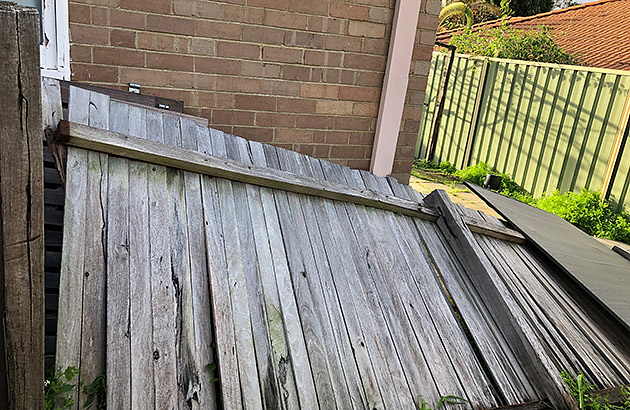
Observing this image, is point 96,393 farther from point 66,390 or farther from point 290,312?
point 290,312

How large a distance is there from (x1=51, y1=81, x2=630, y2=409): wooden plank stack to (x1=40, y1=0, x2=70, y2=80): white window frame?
94 centimetres

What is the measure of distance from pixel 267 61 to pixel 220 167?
1.49 meters

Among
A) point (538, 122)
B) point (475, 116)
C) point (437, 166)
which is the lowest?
point (437, 166)

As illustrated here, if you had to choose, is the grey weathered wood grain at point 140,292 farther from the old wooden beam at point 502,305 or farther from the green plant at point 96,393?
the old wooden beam at point 502,305

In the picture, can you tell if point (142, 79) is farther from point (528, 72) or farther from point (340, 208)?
point (528, 72)

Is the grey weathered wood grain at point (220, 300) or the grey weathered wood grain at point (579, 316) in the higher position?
the grey weathered wood grain at point (220, 300)

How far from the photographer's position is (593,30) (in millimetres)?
11930

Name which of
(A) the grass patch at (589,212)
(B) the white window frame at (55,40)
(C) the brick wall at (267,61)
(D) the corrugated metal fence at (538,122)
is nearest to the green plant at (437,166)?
(D) the corrugated metal fence at (538,122)

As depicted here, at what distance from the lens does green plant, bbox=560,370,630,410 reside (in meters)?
2.31

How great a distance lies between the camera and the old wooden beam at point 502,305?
2240mm

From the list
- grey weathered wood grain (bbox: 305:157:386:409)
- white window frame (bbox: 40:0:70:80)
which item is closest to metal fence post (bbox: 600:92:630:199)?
grey weathered wood grain (bbox: 305:157:386:409)

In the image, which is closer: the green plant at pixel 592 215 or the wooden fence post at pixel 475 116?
the green plant at pixel 592 215

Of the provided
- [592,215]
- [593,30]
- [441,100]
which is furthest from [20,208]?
[593,30]

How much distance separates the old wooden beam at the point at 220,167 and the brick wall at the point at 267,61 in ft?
3.76
